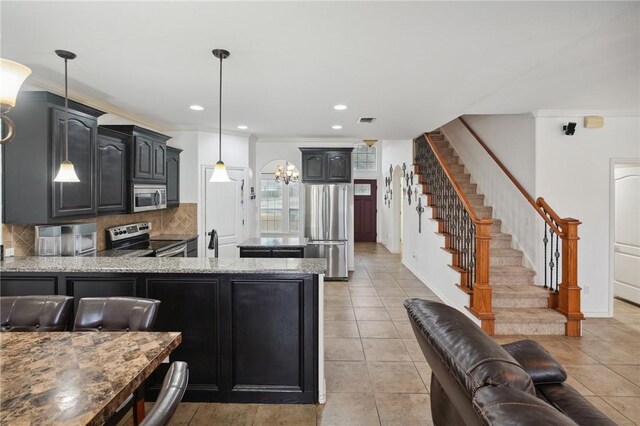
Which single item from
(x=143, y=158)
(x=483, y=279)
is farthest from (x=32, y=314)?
(x=483, y=279)

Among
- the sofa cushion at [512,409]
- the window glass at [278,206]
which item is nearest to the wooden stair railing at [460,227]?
the sofa cushion at [512,409]

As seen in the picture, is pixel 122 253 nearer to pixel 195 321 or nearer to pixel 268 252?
pixel 268 252

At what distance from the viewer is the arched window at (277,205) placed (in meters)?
11.3

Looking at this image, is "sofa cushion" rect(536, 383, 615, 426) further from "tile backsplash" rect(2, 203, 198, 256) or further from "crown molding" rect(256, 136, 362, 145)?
"crown molding" rect(256, 136, 362, 145)

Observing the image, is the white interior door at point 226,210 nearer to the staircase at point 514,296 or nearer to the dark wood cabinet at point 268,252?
the dark wood cabinet at point 268,252

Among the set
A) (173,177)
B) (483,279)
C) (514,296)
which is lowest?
(514,296)

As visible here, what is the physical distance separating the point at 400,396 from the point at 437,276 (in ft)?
10.4

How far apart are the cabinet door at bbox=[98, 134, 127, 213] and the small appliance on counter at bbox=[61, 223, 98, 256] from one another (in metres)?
0.31

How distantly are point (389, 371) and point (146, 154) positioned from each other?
3860mm

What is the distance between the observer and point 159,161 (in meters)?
4.99

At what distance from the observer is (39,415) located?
1.08 metres

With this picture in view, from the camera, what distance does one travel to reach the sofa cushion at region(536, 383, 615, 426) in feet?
5.48

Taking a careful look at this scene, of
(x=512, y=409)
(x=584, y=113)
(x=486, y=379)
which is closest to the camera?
(x=512, y=409)

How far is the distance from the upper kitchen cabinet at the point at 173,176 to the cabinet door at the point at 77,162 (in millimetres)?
1756
